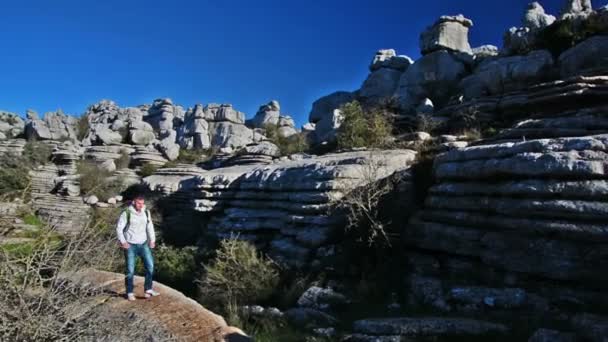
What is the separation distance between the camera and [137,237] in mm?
6641

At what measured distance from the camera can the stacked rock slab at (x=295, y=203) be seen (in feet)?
33.2

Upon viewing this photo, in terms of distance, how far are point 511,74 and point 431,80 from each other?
6563mm

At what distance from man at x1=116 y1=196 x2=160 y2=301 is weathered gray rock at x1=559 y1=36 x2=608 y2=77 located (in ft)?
46.9

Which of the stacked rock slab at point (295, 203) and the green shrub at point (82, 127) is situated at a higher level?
the green shrub at point (82, 127)

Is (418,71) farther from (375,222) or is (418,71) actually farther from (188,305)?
(188,305)

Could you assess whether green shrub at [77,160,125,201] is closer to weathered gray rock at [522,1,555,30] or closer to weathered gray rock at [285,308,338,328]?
weathered gray rock at [285,308,338,328]

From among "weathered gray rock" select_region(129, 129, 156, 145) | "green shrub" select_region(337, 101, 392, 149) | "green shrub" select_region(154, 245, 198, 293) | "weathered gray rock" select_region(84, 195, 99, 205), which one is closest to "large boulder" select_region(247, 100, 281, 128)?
"weathered gray rock" select_region(129, 129, 156, 145)

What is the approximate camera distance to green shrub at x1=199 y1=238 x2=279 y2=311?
9092mm

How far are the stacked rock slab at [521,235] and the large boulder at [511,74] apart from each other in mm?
10300

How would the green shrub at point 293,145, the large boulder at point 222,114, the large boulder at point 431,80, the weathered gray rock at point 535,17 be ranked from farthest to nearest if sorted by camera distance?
1. the large boulder at point 222,114
2. the weathered gray rock at point 535,17
3. the green shrub at point 293,145
4. the large boulder at point 431,80

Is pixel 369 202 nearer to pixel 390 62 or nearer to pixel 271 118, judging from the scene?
pixel 390 62

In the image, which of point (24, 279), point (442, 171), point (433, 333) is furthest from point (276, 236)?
point (24, 279)

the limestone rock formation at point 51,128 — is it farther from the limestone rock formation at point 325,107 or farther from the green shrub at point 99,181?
the limestone rock formation at point 325,107

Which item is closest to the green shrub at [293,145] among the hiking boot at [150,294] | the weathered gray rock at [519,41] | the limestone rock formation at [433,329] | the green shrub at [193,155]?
the green shrub at [193,155]
